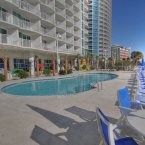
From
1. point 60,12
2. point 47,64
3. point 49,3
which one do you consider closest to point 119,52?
point 60,12

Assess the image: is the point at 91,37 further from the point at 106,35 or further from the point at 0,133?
the point at 0,133

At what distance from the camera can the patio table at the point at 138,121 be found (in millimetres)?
2832

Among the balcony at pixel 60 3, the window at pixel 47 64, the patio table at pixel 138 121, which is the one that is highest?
the balcony at pixel 60 3

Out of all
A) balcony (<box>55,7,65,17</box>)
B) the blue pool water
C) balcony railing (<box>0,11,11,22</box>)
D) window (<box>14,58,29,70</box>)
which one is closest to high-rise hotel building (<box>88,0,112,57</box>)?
balcony (<box>55,7,65,17</box>)

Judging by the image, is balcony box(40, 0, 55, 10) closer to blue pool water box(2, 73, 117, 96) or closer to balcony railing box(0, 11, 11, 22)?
balcony railing box(0, 11, 11, 22)

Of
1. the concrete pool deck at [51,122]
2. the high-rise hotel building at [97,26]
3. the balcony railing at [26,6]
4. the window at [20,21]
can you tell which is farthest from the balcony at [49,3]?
the high-rise hotel building at [97,26]

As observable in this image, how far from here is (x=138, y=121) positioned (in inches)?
124

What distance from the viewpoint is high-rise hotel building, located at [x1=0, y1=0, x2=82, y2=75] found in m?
23.6

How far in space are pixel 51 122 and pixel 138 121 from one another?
3133 mm

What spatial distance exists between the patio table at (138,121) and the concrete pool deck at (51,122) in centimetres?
132

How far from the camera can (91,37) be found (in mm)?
92688

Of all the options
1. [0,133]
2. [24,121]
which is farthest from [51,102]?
[0,133]

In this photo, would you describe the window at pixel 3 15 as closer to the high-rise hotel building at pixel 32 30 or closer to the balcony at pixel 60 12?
the high-rise hotel building at pixel 32 30

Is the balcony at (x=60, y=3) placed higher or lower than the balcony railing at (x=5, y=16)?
higher
